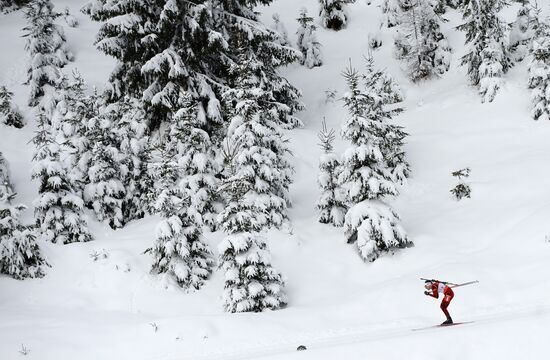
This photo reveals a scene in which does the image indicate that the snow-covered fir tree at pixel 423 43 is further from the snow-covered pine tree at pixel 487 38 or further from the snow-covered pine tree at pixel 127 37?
the snow-covered pine tree at pixel 127 37

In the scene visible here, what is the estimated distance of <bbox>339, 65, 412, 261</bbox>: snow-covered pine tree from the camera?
53.2ft

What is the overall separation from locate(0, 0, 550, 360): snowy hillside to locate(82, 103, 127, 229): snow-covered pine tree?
30.9 inches

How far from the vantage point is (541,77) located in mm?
22688

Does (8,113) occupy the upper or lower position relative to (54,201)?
upper

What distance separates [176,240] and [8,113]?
18987 mm

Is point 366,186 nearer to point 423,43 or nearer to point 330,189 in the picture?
point 330,189

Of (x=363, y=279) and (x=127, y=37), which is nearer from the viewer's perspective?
(x=363, y=279)

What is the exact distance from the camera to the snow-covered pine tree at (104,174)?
20406 millimetres

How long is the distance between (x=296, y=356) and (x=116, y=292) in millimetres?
9716

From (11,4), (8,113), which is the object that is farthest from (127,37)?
(11,4)

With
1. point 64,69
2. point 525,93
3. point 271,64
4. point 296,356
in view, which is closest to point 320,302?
point 296,356

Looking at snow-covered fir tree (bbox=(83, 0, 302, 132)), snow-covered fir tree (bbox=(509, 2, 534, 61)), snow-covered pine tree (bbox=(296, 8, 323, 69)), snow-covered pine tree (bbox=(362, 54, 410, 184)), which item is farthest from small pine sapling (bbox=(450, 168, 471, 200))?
snow-covered pine tree (bbox=(296, 8, 323, 69))

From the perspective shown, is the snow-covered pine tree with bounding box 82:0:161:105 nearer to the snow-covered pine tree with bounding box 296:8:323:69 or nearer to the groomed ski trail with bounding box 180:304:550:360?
the groomed ski trail with bounding box 180:304:550:360

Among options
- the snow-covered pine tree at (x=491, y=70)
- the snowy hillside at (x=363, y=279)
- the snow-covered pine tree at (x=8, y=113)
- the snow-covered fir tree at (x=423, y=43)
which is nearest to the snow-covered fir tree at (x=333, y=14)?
the snow-covered fir tree at (x=423, y=43)
